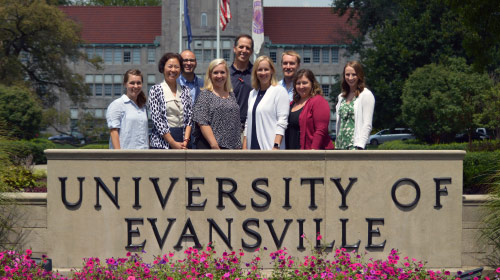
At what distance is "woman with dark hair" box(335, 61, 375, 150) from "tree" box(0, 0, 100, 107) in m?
32.3

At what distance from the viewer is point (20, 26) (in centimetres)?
3844

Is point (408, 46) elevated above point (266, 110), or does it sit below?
above

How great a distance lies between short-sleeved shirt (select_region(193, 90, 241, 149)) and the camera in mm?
7234

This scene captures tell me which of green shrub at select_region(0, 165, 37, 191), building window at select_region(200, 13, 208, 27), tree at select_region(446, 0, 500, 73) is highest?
building window at select_region(200, 13, 208, 27)

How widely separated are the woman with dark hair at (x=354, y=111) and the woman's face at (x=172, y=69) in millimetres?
1746

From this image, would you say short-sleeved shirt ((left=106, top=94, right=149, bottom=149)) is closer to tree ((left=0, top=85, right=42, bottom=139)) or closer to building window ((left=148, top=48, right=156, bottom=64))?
tree ((left=0, top=85, right=42, bottom=139))

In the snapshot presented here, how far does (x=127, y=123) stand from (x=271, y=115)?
1573 mm

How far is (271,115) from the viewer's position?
731cm

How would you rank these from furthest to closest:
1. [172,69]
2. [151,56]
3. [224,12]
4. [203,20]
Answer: [151,56]
[203,20]
[224,12]
[172,69]

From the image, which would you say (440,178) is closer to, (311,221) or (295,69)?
(311,221)

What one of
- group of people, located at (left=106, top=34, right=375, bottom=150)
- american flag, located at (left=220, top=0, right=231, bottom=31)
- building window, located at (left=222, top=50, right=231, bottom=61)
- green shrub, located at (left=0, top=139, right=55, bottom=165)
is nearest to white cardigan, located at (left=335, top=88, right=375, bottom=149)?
group of people, located at (left=106, top=34, right=375, bottom=150)

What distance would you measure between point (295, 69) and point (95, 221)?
2643mm

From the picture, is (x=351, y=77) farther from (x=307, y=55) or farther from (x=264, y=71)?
(x=307, y=55)

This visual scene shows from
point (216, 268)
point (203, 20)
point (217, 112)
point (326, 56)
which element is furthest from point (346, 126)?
point (326, 56)
